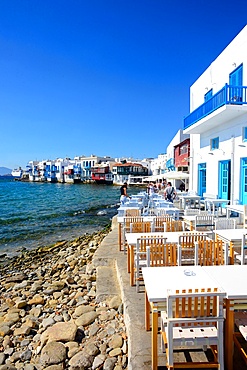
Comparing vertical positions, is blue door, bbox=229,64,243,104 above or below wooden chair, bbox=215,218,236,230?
above

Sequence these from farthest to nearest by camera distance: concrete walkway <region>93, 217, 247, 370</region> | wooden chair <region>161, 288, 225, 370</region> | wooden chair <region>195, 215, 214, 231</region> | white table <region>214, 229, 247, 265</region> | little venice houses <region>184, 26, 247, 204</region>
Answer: little venice houses <region>184, 26, 247, 204</region>, wooden chair <region>195, 215, 214, 231</region>, white table <region>214, 229, 247, 265</region>, concrete walkway <region>93, 217, 247, 370</region>, wooden chair <region>161, 288, 225, 370</region>

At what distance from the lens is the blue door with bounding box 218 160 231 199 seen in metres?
13.2

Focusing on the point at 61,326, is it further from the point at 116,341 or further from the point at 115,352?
the point at 115,352

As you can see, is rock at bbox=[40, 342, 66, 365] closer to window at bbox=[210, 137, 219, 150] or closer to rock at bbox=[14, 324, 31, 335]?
rock at bbox=[14, 324, 31, 335]

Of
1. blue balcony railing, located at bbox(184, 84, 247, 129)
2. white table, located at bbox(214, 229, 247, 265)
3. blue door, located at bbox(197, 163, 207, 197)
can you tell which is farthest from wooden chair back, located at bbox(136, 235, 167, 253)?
blue door, located at bbox(197, 163, 207, 197)

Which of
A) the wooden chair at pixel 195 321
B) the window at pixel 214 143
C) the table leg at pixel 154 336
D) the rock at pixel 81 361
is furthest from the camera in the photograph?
the window at pixel 214 143

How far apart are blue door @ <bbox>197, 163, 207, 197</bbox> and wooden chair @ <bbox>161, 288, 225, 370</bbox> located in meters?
14.4

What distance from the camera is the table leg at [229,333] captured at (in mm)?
2768

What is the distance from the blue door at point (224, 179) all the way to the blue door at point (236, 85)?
3269 mm

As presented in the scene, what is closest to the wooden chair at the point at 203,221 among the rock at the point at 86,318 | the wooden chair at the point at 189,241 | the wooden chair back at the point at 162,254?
the wooden chair at the point at 189,241

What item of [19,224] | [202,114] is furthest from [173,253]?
[19,224]

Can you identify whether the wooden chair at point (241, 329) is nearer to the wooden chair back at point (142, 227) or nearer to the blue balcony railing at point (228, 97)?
the wooden chair back at point (142, 227)

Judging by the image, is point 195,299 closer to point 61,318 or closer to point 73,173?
point 61,318

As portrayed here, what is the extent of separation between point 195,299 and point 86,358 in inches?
81.1
